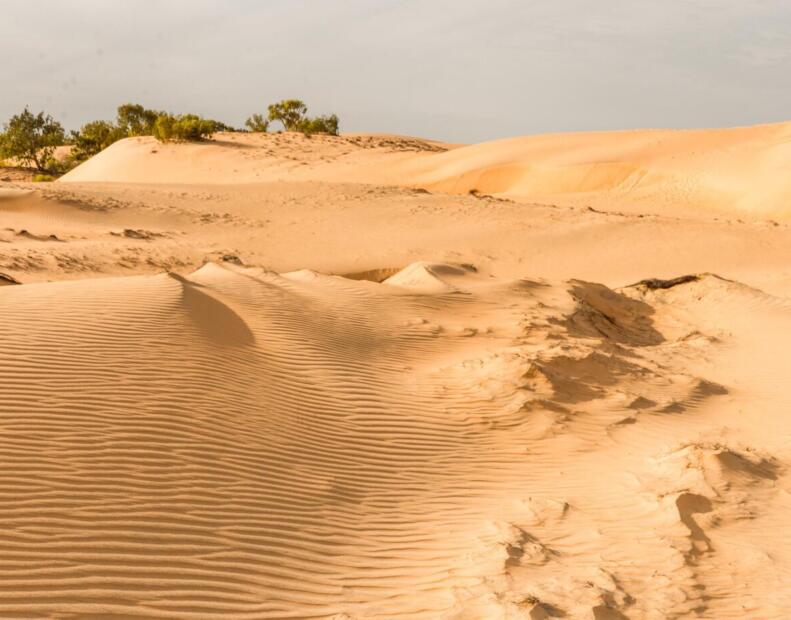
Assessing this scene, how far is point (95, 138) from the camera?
47.9 meters

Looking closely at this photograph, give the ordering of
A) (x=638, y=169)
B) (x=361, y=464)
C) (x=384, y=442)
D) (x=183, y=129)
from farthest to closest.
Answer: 1. (x=183, y=129)
2. (x=638, y=169)
3. (x=384, y=442)
4. (x=361, y=464)

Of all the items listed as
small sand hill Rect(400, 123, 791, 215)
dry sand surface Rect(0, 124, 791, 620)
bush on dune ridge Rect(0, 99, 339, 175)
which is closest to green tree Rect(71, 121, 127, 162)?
bush on dune ridge Rect(0, 99, 339, 175)

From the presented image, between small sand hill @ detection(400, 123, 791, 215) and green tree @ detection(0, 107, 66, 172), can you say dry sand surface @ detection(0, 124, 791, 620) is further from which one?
green tree @ detection(0, 107, 66, 172)

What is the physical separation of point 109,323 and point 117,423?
2143mm

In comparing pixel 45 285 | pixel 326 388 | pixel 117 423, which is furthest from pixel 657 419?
pixel 45 285

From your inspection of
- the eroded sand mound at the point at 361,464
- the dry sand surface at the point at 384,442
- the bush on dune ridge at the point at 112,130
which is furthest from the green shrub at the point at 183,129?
the eroded sand mound at the point at 361,464

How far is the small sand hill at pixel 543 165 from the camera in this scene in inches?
1110

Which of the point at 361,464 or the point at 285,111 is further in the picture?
the point at 285,111

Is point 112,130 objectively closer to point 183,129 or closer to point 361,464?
point 183,129

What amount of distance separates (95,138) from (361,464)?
44.3 m

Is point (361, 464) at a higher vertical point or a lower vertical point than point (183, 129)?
lower

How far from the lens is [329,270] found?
18703 millimetres

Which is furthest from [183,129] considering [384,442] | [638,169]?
[384,442]

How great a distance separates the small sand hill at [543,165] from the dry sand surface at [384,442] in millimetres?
10127
